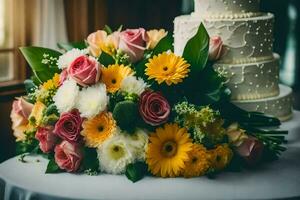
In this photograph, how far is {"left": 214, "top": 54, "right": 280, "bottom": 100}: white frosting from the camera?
92.0 inches

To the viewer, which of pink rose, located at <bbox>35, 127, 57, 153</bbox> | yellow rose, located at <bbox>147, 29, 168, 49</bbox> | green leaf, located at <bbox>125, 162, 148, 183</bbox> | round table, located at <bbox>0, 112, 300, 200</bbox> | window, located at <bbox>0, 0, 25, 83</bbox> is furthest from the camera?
window, located at <bbox>0, 0, 25, 83</bbox>

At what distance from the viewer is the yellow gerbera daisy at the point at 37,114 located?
1.98 metres

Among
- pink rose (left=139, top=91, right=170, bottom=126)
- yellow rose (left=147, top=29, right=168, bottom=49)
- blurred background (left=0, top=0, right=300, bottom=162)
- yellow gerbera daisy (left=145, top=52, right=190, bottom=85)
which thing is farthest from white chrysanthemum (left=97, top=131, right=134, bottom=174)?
blurred background (left=0, top=0, right=300, bottom=162)

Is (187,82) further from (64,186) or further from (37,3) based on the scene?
(37,3)

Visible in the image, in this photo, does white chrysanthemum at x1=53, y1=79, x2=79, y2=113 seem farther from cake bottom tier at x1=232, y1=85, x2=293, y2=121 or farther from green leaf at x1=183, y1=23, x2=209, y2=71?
cake bottom tier at x1=232, y1=85, x2=293, y2=121

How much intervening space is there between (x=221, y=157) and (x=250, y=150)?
12 cm

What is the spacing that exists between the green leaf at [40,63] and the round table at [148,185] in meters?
0.32

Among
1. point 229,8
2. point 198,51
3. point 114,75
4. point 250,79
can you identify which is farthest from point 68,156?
point 229,8

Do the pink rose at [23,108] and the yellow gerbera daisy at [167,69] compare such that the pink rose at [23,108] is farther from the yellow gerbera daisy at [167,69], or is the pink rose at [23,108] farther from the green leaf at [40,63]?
the yellow gerbera daisy at [167,69]

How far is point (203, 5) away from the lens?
2479mm

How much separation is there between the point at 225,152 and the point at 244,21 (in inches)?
25.9

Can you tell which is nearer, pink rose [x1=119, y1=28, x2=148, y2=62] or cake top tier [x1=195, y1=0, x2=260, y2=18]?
pink rose [x1=119, y1=28, x2=148, y2=62]

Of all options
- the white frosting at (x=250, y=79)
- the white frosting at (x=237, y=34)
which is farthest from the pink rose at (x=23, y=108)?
the white frosting at (x=250, y=79)

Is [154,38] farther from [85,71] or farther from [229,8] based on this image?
[85,71]
